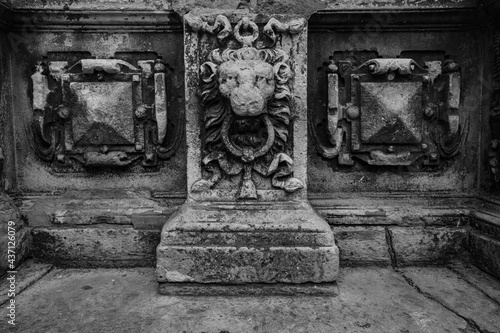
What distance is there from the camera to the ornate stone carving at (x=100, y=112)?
2451 mm

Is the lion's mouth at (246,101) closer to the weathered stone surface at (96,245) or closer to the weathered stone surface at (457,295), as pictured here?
the weathered stone surface at (96,245)

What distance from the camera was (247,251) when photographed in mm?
2020

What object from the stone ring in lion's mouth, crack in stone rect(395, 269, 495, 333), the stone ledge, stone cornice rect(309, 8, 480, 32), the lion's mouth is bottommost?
crack in stone rect(395, 269, 495, 333)

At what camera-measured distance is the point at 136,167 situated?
2564 mm

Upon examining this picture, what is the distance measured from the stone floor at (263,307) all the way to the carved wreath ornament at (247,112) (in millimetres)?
684

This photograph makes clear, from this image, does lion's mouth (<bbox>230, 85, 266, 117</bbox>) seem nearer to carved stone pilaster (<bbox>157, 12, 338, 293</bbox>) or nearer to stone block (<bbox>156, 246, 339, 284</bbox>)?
carved stone pilaster (<bbox>157, 12, 338, 293</bbox>)

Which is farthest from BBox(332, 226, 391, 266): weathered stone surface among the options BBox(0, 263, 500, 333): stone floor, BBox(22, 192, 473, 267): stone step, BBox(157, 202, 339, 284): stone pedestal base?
BBox(157, 202, 339, 284): stone pedestal base

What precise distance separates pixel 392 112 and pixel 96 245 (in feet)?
7.52

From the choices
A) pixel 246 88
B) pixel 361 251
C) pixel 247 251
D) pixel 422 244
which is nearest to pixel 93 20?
pixel 246 88

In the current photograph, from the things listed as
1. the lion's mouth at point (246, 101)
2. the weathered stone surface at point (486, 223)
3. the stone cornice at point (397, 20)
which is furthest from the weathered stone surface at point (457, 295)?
the stone cornice at point (397, 20)

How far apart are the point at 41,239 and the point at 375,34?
280 cm

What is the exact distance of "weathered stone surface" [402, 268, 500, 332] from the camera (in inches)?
70.5

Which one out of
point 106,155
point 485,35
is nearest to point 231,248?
point 106,155

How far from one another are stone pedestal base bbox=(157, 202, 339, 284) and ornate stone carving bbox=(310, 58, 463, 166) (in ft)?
2.42
